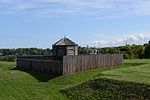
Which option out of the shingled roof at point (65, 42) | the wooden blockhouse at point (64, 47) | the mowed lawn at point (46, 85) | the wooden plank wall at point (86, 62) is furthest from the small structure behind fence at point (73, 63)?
the shingled roof at point (65, 42)

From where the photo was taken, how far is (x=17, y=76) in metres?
42.2

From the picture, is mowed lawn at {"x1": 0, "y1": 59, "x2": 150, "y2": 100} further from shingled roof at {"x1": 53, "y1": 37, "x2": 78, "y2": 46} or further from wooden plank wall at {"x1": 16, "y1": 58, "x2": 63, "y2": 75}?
shingled roof at {"x1": 53, "y1": 37, "x2": 78, "y2": 46}

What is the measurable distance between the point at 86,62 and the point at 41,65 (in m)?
6.42

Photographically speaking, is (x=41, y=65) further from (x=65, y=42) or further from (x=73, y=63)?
(x=65, y=42)

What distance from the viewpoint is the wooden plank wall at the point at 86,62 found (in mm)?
40431

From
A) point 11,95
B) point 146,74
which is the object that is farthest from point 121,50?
point 11,95

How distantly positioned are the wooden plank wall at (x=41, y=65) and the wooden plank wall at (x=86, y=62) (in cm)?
83

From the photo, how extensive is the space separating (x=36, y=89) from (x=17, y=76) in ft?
36.5

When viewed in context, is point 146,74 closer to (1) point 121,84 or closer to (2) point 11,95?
(1) point 121,84

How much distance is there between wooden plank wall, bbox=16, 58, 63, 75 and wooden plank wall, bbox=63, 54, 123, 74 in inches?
32.8

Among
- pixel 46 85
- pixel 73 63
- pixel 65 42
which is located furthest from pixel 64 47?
pixel 46 85

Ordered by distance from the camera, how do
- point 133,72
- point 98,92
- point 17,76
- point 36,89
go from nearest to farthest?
point 98,92
point 36,89
point 133,72
point 17,76

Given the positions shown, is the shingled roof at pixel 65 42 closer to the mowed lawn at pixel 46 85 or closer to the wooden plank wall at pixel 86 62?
the wooden plank wall at pixel 86 62

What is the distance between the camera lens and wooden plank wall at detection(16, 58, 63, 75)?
134 feet
